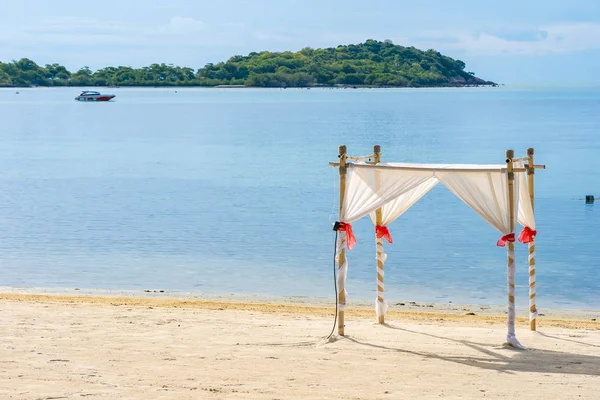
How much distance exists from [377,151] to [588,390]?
4.98 meters

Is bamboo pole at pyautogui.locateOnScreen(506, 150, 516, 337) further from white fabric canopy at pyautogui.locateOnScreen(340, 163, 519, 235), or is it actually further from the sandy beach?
the sandy beach

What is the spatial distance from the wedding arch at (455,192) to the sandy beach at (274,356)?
0.80 meters

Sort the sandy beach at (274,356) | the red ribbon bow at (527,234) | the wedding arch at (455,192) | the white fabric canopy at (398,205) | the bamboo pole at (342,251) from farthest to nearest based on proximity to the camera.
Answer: the white fabric canopy at (398,205) < the red ribbon bow at (527,234) < the bamboo pole at (342,251) < the wedding arch at (455,192) < the sandy beach at (274,356)

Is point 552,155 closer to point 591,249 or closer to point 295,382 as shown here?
point 591,249

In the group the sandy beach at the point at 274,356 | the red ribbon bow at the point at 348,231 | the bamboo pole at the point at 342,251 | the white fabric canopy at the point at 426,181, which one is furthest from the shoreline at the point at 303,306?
the white fabric canopy at the point at 426,181

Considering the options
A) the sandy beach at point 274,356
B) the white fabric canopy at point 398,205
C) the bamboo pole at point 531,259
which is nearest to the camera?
the sandy beach at point 274,356

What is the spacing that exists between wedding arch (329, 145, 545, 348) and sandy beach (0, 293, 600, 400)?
2.62 ft

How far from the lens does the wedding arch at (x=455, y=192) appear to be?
1268 cm

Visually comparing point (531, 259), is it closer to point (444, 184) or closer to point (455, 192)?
point (455, 192)

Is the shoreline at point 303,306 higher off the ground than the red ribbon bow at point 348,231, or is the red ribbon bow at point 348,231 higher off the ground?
the red ribbon bow at point 348,231

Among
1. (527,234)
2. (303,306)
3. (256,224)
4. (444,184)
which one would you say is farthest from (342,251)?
(256,224)

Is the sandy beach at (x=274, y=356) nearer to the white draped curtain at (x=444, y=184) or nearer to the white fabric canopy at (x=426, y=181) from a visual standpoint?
the white draped curtain at (x=444, y=184)

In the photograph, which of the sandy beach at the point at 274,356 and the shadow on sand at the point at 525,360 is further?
the shadow on sand at the point at 525,360

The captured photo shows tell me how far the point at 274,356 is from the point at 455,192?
3.17 meters
